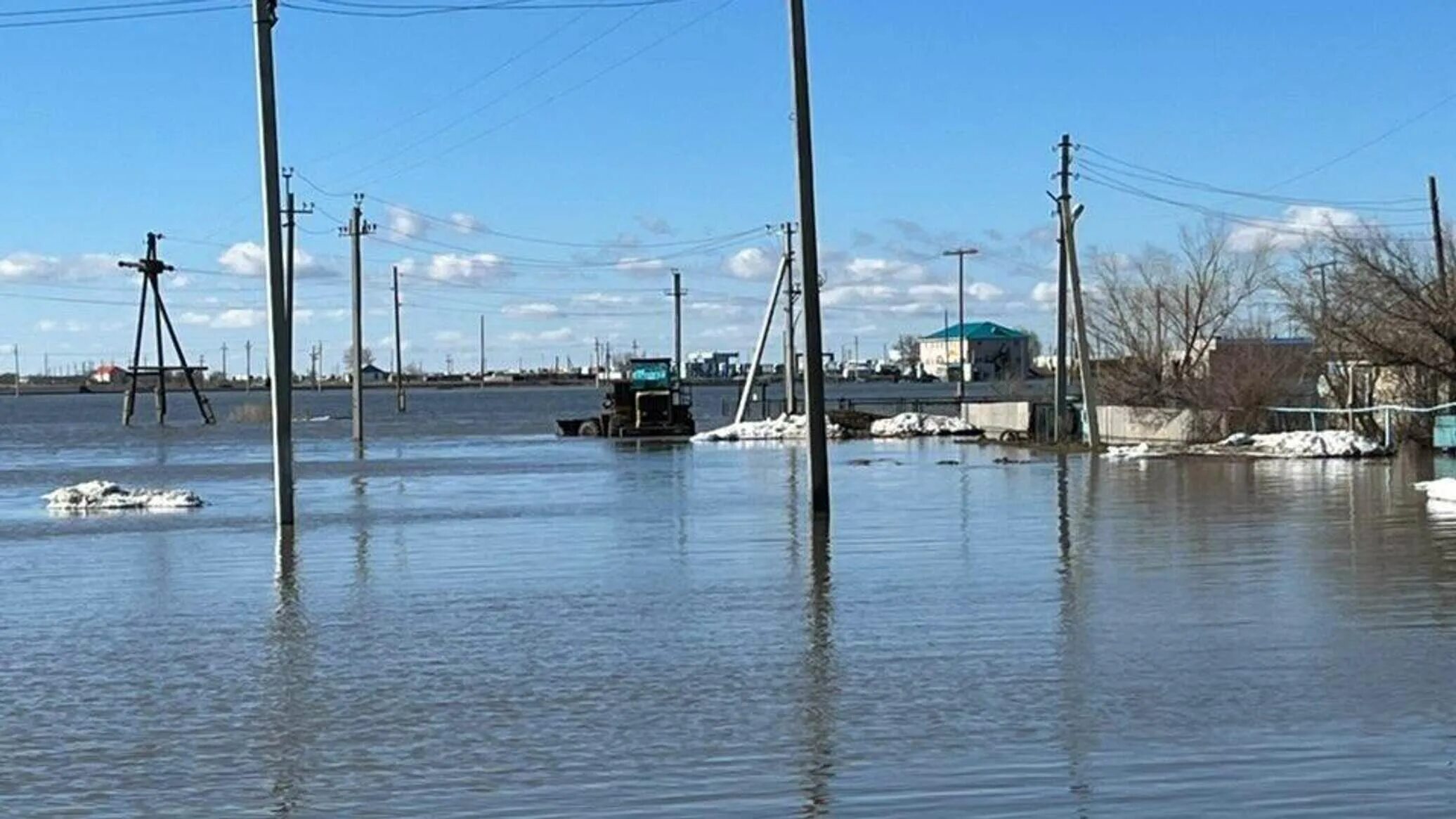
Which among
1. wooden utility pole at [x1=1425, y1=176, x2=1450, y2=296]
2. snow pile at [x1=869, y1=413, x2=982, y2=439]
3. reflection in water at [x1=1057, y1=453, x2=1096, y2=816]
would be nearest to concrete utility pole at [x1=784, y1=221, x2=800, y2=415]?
snow pile at [x1=869, y1=413, x2=982, y2=439]

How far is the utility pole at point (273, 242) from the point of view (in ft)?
83.9

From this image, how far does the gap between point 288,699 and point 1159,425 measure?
150 ft

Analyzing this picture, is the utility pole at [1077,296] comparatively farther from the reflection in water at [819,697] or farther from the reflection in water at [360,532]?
the reflection in water at [819,697]

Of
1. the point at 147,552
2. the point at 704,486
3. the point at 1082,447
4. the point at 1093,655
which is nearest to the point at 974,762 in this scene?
the point at 1093,655

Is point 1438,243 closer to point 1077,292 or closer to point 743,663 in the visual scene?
point 1077,292

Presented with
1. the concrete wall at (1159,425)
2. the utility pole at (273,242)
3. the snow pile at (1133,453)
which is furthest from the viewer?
the concrete wall at (1159,425)

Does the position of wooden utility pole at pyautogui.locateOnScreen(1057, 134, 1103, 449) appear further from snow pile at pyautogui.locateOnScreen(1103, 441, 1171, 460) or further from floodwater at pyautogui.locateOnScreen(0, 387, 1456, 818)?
floodwater at pyautogui.locateOnScreen(0, 387, 1456, 818)

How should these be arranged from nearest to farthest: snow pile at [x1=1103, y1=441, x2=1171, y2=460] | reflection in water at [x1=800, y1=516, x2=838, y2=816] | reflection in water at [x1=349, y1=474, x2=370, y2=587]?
reflection in water at [x1=800, y1=516, x2=838, y2=816] → reflection in water at [x1=349, y1=474, x2=370, y2=587] → snow pile at [x1=1103, y1=441, x2=1171, y2=460]

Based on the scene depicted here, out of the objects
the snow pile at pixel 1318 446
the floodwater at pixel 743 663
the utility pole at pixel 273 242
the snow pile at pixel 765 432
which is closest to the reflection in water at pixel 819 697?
the floodwater at pixel 743 663

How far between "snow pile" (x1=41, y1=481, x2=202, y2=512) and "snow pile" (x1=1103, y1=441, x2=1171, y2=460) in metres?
21.9

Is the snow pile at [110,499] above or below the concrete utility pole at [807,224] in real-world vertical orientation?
below

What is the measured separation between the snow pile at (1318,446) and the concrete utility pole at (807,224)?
20.9 m

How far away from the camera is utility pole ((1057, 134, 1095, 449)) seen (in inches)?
2106

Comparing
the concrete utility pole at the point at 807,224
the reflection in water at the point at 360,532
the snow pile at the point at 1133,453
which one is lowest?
the reflection in water at the point at 360,532
